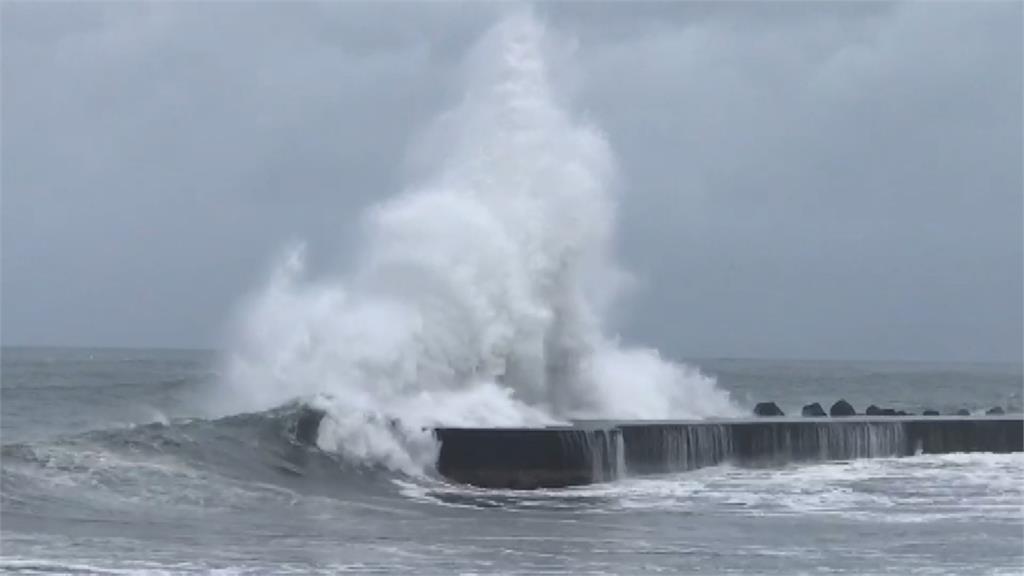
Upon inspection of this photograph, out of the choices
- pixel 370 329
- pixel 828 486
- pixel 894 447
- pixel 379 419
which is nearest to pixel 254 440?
pixel 379 419

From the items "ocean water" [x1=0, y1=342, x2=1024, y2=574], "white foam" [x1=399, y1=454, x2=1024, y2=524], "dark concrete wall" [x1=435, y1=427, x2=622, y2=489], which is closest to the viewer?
"ocean water" [x1=0, y1=342, x2=1024, y2=574]

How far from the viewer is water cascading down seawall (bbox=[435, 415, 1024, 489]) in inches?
807

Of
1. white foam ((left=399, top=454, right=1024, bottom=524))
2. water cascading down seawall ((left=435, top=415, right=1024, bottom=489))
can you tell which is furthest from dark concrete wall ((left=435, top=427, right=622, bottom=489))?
white foam ((left=399, top=454, right=1024, bottom=524))

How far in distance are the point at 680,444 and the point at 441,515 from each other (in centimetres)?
535

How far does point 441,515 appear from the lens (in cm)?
1802

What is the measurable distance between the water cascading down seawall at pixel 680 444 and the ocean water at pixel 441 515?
0.31 metres

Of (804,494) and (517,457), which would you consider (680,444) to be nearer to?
(804,494)

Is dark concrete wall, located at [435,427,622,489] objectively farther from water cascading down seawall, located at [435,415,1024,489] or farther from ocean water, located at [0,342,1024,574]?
ocean water, located at [0,342,1024,574]

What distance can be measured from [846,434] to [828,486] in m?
3.59

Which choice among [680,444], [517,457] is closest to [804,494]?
[680,444]

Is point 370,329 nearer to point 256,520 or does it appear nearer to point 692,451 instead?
point 692,451

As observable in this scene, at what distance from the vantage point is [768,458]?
23.6 m

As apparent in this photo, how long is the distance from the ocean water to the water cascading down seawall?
31 cm

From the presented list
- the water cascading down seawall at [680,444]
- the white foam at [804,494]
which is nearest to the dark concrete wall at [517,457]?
the water cascading down seawall at [680,444]
